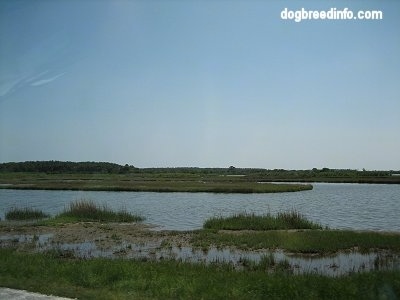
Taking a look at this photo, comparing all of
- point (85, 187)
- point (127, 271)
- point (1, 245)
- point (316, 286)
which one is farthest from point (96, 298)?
point (85, 187)

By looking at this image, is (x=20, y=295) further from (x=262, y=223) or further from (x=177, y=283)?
(x=262, y=223)

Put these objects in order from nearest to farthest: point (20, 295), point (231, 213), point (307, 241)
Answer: point (20, 295) → point (307, 241) → point (231, 213)

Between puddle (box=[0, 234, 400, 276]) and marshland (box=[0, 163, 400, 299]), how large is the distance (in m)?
0.05

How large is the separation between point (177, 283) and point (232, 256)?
7532 mm

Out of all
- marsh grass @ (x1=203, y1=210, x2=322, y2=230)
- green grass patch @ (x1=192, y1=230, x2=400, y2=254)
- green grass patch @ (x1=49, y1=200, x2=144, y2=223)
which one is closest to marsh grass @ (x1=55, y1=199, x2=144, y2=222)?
green grass patch @ (x1=49, y1=200, x2=144, y2=223)

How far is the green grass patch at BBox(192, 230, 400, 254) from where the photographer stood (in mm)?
20500

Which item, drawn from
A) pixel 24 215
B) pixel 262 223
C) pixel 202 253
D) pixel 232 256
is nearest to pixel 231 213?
pixel 262 223

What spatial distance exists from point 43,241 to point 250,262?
12.7m

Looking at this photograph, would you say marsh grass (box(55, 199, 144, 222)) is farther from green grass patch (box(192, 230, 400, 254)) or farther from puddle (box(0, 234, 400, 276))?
Answer: green grass patch (box(192, 230, 400, 254))

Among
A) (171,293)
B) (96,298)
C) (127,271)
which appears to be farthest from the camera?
(127,271)

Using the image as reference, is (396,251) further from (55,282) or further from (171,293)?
(55,282)

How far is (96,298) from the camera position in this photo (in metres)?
10.4

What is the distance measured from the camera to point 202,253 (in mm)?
20234

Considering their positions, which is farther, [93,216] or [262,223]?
[93,216]
